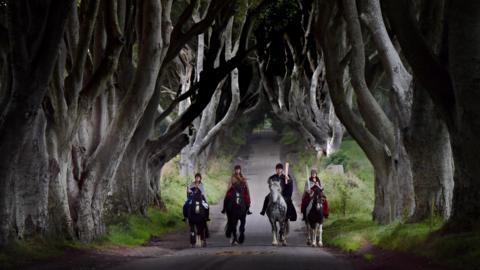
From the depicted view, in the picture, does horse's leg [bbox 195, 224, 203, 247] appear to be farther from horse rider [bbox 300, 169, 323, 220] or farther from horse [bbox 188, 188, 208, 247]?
horse rider [bbox 300, 169, 323, 220]

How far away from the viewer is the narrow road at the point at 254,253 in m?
14.2

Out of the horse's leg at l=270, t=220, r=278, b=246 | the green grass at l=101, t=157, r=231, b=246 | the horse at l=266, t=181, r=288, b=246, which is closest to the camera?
the horse at l=266, t=181, r=288, b=246

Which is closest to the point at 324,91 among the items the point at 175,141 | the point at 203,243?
the point at 175,141

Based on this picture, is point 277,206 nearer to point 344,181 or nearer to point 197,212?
point 197,212

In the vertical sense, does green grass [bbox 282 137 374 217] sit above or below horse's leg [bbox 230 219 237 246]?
above

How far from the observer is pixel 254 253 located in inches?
685

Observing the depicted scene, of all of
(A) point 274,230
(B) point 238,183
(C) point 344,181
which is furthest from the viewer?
A: (C) point 344,181

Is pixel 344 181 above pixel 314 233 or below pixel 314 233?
above

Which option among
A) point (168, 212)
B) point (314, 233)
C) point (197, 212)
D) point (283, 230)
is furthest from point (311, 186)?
point (168, 212)

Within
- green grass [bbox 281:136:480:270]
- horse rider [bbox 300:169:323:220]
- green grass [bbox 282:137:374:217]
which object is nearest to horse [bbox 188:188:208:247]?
horse rider [bbox 300:169:323:220]

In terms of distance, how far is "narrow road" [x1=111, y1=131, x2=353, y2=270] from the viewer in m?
14.2

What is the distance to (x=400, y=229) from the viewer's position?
16656 mm

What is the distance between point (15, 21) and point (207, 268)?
17.5ft

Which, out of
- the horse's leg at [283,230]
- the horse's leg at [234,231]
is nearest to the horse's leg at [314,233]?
the horse's leg at [283,230]
